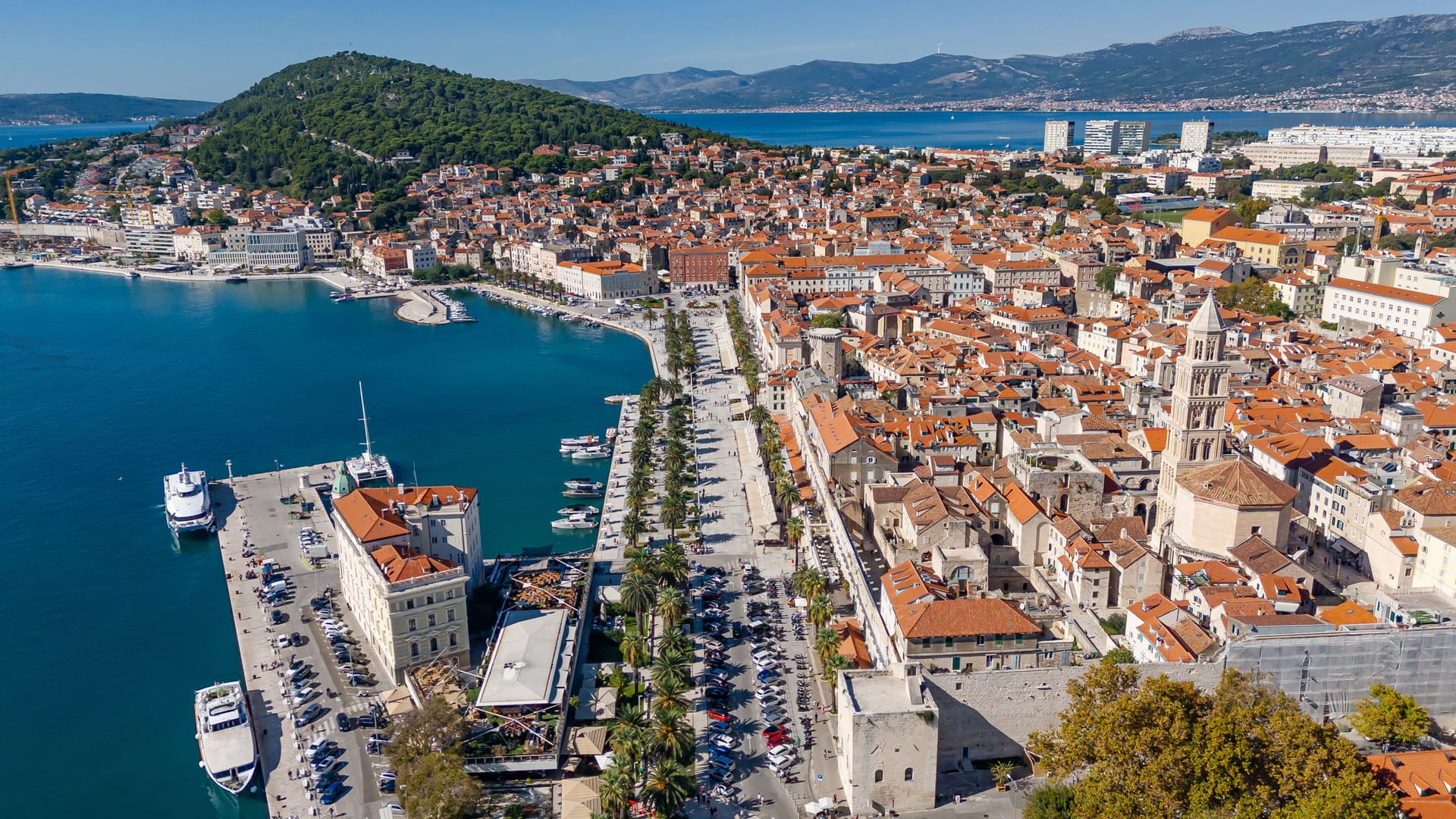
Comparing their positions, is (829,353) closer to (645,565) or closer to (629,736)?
(645,565)

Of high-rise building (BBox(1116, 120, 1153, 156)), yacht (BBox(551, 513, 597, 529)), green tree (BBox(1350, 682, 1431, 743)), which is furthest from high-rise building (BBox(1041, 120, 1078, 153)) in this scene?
green tree (BBox(1350, 682, 1431, 743))

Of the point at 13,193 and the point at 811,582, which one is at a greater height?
the point at 13,193

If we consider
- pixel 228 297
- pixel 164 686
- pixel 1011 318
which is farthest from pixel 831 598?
pixel 228 297

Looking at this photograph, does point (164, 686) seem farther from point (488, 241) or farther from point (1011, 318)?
point (488, 241)

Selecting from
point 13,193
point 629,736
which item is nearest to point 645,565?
point 629,736

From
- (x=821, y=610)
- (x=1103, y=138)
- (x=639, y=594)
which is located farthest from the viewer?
(x=1103, y=138)

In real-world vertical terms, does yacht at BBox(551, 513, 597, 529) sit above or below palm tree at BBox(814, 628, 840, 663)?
below

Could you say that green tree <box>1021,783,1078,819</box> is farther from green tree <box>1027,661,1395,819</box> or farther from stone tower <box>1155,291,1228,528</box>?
stone tower <box>1155,291,1228,528</box>
